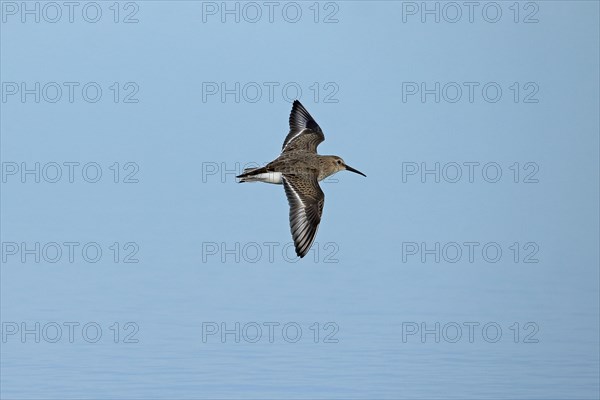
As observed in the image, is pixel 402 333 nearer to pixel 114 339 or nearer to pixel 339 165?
pixel 339 165

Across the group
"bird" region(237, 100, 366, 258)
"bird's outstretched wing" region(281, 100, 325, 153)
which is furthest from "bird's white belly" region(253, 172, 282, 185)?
"bird's outstretched wing" region(281, 100, 325, 153)

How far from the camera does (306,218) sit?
16.0m

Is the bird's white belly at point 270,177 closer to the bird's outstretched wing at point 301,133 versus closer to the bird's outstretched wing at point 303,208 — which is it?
the bird's outstretched wing at point 303,208

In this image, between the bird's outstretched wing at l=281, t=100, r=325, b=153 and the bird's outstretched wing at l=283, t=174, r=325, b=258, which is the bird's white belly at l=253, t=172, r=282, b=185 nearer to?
the bird's outstretched wing at l=283, t=174, r=325, b=258

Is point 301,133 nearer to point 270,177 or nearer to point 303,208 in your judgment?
point 270,177

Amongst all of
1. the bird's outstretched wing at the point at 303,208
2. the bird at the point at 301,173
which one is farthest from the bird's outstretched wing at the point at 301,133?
the bird's outstretched wing at the point at 303,208

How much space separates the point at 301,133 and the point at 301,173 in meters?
2.17

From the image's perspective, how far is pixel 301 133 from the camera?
62.9 ft

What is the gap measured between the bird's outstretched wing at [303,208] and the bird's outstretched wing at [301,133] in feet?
5.87

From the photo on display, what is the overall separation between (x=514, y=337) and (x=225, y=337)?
415 centimetres

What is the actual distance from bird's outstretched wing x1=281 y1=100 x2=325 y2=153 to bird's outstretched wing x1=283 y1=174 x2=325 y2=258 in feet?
5.87

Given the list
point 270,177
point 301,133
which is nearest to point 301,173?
point 270,177

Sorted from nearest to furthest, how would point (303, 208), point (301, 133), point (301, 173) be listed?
point (303, 208), point (301, 173), point (301, 133)

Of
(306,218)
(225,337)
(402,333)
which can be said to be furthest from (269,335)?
(306,218)
